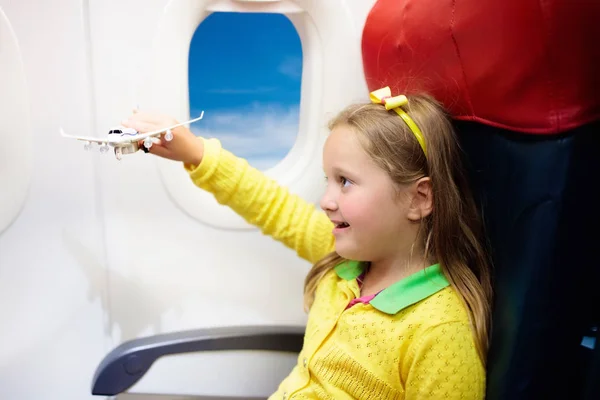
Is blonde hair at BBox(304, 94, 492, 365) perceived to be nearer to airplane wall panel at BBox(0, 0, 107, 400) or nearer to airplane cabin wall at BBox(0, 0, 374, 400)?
airplane cabin wall at BBox(0, 0, 374, 400)

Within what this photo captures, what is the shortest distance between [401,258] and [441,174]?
154 millimetres

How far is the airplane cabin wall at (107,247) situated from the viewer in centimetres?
113

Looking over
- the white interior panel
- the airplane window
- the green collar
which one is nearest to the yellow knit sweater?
the green collar

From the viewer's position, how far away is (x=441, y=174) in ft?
2.78

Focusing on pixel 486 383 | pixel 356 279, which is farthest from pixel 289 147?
pixel 486 383

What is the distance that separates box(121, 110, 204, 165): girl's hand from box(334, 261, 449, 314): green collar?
384 mm

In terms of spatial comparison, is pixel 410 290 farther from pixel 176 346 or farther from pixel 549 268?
pixel 176 346

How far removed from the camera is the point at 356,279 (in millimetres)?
Answer: 974

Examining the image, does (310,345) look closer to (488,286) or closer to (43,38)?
(488,286)

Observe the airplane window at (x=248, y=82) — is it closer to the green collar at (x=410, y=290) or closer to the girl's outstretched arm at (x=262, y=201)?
the girl's outstretched arm at (x=262, y=201)

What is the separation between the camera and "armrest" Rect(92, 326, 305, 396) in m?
Result: 1.07

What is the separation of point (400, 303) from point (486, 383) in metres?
0.16

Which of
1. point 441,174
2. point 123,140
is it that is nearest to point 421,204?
point 441,174

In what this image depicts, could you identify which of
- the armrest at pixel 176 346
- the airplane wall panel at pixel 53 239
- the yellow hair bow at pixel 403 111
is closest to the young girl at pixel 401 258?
the yellow hair bow at pixel 403 111
